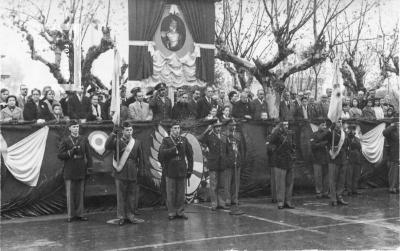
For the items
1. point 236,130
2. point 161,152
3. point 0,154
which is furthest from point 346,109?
point 0,154

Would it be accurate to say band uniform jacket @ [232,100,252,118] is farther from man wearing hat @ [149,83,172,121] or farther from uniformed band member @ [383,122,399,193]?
uniformed band member @ [383,122,399,193]

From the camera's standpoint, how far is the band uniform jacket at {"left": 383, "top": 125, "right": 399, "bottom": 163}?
13.9m

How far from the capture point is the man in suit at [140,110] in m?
11.8

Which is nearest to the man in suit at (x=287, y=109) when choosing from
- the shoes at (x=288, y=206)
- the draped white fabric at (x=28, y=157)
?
the shoes at (x=288, y=206)

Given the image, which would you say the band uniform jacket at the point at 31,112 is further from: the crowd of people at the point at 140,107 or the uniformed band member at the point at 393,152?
the uniformed band member at the point at 393,152

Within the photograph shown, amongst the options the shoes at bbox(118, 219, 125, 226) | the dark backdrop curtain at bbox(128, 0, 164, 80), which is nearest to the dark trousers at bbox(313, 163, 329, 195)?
the shoes at bbox(118, 219, 125, 226)

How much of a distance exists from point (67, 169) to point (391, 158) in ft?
28.6

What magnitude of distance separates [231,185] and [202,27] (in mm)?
A: 7447

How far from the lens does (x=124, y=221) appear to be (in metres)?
9.59

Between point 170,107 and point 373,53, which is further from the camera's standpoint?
point 373,53

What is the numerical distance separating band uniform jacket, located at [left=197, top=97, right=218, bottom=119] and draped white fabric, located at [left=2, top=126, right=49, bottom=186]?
4.00 metres

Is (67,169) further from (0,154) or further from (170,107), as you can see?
(170,107)

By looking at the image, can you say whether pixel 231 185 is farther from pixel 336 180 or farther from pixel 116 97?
pixel 116 97

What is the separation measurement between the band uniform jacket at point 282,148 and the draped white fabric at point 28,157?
475 cm
